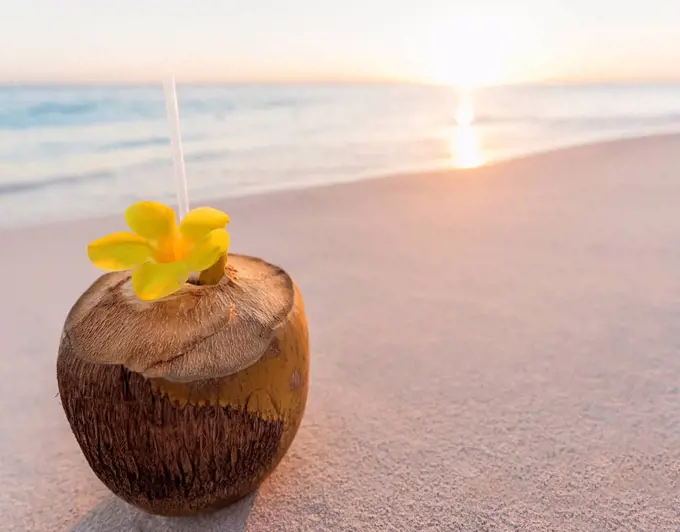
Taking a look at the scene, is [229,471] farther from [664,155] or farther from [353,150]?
[353,150]

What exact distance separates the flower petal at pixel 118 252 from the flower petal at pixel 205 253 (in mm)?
51

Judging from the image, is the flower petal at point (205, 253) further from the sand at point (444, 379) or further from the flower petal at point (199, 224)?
the sand at point (444, 379)

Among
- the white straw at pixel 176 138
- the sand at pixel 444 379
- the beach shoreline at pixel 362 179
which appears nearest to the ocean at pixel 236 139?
the beach shoreline at pixel 362 179

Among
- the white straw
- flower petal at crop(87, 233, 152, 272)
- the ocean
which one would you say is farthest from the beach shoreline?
flower petal at crop(87, 233, 152, 272)

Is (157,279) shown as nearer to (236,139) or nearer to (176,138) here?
(176,138)

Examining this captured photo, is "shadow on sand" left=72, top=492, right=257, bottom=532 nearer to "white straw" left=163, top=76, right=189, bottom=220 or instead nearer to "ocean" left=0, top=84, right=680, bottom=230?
"white straw" left=163, top=76, right=189, bottom=220

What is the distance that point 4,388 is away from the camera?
104 centimetres

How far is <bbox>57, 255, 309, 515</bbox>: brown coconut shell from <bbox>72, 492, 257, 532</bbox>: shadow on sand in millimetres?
44

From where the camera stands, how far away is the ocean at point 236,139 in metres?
2.88

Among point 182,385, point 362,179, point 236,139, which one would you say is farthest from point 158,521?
point 236,139

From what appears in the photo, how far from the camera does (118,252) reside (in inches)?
25.1

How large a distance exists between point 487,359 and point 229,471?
591 millimetres

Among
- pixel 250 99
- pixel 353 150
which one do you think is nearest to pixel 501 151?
pixel 353 150

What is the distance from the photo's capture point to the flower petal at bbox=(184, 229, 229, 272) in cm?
62
